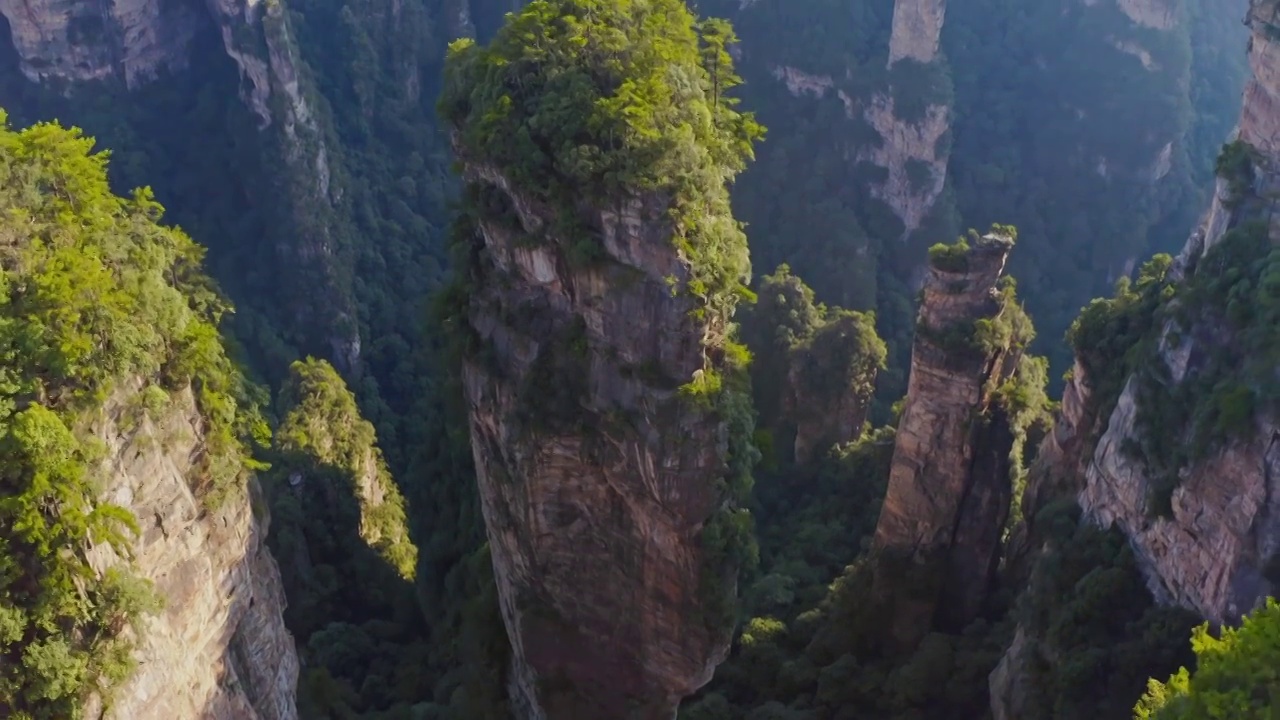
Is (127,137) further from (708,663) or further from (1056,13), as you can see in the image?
(1056,13)

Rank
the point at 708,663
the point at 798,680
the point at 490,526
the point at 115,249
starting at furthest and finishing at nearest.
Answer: the point at 798,680
the point at 490,526
the point at 708,663
the point at 115,249

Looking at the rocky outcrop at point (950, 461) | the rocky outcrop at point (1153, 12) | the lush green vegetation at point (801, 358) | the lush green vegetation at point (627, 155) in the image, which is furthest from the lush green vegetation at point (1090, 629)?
the rocky outcrop at point (1153, 12)

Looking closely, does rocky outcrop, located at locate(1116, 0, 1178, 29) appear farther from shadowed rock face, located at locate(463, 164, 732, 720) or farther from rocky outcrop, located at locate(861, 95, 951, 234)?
shadowed rock face, located at locate(463, 164, 732, 720)

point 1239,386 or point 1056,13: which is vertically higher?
point 1056,13

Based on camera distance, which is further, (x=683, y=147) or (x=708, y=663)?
(x=708, y=663)

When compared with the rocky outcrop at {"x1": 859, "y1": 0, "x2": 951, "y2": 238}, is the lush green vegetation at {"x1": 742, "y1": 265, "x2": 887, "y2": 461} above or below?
below

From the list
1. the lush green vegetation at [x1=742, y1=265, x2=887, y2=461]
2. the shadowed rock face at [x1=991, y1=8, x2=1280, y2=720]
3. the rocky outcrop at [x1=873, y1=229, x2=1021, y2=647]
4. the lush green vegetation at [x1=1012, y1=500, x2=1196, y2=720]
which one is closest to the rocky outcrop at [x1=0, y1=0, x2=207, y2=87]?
the lush green vegetation at [x1=742, y1=265, x2=887, y2=461]

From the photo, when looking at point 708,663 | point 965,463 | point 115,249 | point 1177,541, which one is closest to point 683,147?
point 115,249

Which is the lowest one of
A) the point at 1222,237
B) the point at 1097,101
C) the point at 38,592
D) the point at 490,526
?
the point at 38,592
